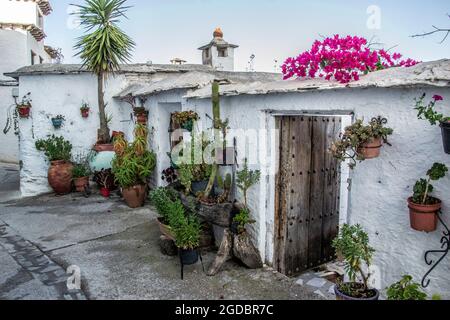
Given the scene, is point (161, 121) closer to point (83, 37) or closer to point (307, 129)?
point (83, 37)

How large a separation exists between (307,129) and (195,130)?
7.31 ft

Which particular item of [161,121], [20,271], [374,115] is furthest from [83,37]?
[374,115]

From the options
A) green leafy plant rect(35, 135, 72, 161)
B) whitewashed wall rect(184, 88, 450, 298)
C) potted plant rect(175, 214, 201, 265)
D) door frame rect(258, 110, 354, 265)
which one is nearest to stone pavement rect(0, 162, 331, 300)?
potted plant rect(175, 214, 201, 265)

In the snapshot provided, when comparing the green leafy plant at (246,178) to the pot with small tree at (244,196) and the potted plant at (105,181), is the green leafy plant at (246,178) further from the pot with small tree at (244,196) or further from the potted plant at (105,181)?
the potted plant at (105,181)

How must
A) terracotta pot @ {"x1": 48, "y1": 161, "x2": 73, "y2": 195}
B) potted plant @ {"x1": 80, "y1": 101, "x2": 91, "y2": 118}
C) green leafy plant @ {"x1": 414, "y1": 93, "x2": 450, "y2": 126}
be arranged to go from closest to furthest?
1. green leafy plant @ {"x1": 414, "y1": 93, "x2": 450, "y2": 126}
2. terracotta pot @ {"x1": 48, "y1": 161, "x2": 73, "y2": 195}
3. potted plant @ {"x1": 80, "y1": 101, "x2": 91, "y2": 118}

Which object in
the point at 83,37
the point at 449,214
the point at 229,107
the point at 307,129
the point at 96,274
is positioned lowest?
the point at 96,274

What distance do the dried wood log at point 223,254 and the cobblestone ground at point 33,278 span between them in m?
1.72

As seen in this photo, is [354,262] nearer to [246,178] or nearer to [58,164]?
[246,178]

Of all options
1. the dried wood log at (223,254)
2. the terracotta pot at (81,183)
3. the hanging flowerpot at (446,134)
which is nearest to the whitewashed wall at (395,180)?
the hanging flowerpot at (446,134)

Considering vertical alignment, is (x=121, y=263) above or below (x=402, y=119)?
below

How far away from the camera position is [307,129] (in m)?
5.50

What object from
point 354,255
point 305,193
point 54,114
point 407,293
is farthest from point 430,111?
point 54,114

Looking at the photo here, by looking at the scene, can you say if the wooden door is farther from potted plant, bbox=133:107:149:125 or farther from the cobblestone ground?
potted plant, bbox=133:107:149:125

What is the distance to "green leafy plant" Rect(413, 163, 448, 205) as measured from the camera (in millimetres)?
2996
